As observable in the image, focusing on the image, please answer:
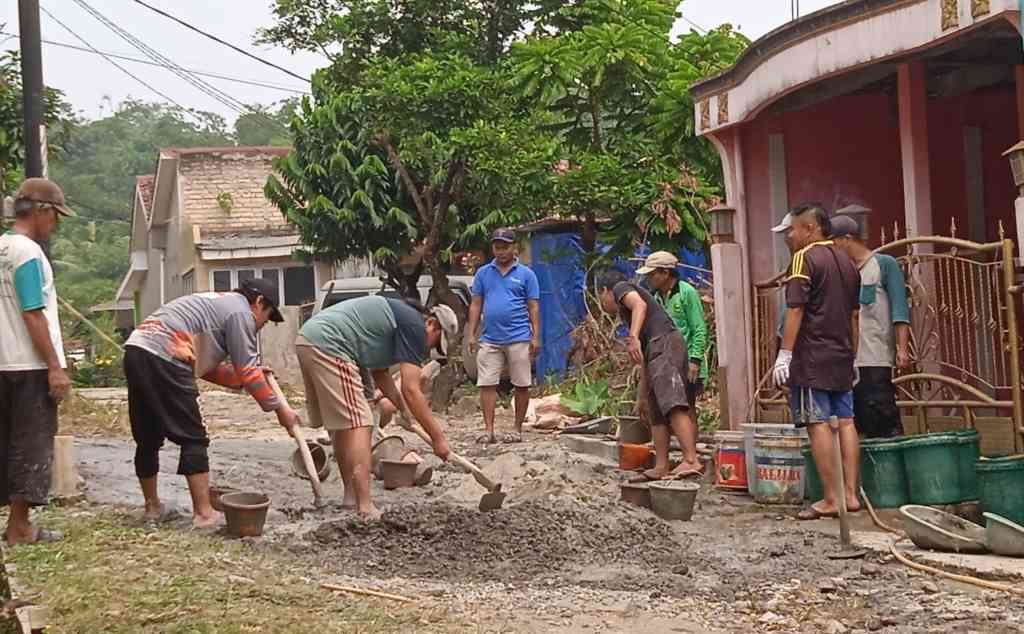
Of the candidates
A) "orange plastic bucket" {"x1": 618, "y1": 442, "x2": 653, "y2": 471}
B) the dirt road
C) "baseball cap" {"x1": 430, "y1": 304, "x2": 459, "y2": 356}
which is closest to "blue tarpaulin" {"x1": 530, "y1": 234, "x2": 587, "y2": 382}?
"orange plastic bucket" {"x1": 618, "y1": 442, "x2": 653, "y2": 471}

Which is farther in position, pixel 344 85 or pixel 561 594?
pixel 344 85

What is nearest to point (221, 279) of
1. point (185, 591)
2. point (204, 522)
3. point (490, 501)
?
point (204, 522)

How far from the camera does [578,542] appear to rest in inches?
270

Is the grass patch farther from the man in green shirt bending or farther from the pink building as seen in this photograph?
the pink building

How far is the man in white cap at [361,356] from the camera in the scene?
7527mm

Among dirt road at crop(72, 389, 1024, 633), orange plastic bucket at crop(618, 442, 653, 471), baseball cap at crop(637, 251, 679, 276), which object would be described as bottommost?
dirt road at crop(72, 389, 1024, 633)

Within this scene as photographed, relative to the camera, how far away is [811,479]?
817 centimetres

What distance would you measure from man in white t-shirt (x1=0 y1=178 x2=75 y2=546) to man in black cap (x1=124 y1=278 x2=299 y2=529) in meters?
0.76

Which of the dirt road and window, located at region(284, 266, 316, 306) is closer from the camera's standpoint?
the dirt road

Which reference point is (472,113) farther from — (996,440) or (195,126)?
(195,126)

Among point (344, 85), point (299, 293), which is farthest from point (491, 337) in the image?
point (299, 293)

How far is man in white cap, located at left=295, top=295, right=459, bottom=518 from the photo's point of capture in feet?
24.7

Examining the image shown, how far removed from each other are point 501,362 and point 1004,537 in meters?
6.04

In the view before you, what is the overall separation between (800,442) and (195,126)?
7246 cm
